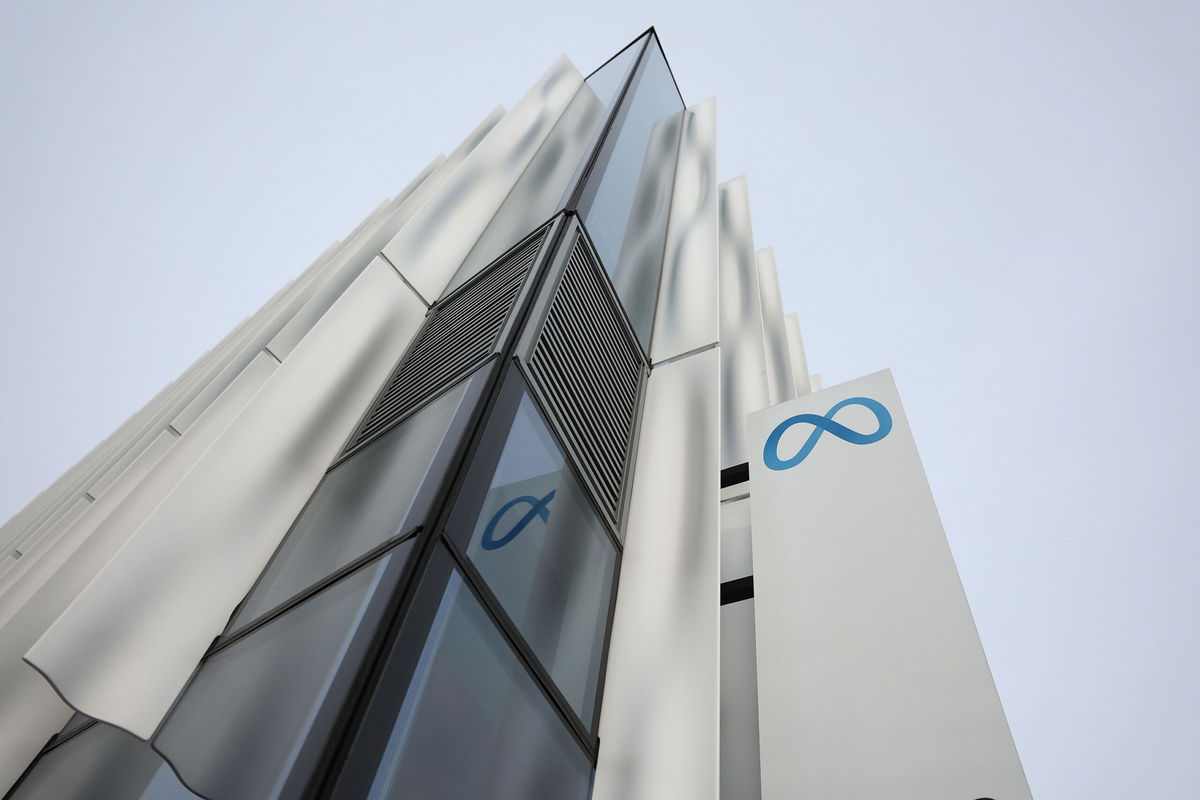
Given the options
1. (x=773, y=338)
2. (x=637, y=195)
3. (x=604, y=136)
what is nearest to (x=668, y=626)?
(x=637, y=195)

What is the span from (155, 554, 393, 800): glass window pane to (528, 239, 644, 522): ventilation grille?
170 cm

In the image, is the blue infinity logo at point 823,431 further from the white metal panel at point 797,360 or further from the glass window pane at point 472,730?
the white metal panel at point 797,360

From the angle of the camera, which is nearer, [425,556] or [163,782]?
[425,556]

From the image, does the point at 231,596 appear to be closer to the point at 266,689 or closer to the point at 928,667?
the point at 266,689

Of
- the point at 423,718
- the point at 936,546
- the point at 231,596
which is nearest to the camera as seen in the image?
the point at 423,718

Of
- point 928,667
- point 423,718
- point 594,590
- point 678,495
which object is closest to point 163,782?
point 423,718

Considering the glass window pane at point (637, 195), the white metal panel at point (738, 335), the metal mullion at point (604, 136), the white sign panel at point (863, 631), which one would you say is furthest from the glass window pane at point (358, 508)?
the white metal panel at point (738, 335)

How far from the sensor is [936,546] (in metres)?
3.78

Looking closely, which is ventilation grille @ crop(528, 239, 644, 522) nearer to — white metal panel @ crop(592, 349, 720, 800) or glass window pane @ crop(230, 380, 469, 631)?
white metal panel @ crop(592, 349, 720, 800)

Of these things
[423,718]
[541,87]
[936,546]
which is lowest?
[423,718]

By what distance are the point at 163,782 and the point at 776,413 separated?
3897mm

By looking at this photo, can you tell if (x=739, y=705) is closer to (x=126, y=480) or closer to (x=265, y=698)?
(x=265, y=698)

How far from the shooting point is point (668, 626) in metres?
3.80

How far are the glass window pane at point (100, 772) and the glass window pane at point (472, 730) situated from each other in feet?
4.39
